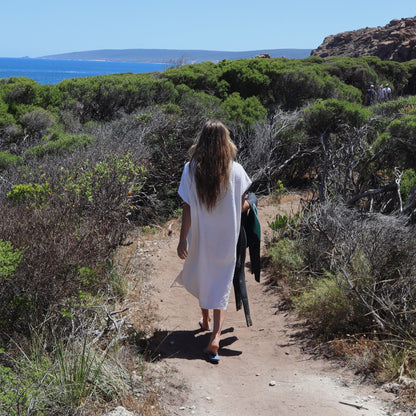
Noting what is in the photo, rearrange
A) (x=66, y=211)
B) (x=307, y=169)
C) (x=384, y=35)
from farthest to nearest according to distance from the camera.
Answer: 1. (x=384, y=35)
2. (x=307, y=169)
3. (x=66, y=211)

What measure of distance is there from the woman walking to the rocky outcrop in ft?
167

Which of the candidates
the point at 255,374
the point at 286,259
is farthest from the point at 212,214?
the point at 286,259

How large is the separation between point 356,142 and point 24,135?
681 centimetres

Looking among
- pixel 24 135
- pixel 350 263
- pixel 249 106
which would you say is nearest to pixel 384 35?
pixel 249 106

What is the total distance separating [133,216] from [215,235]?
5007 millimetres

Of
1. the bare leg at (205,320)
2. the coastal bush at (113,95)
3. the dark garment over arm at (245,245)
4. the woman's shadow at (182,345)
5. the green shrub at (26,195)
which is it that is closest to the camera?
the woman's shadow at (182,345)

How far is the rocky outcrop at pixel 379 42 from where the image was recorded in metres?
50.9

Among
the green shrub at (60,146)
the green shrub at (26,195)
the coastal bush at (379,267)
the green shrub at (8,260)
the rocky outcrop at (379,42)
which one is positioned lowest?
the coastal bush at (379,267)

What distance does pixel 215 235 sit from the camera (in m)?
A: 4.19

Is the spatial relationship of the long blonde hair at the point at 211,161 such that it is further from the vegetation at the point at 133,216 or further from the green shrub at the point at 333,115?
the green shrub at the point at 333,115

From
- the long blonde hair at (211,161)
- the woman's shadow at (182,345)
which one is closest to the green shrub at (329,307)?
the woman's shadow at (182,345)

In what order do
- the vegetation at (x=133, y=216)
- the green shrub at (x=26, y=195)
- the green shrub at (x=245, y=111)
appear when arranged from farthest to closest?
the green shrub at (x=245, y=111) → the green shrub at (x=26, y=195) → the vegetation at (x=133, y=216)

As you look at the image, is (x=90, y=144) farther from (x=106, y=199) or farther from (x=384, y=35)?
(x=384, y=35)

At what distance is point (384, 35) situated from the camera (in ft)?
186
